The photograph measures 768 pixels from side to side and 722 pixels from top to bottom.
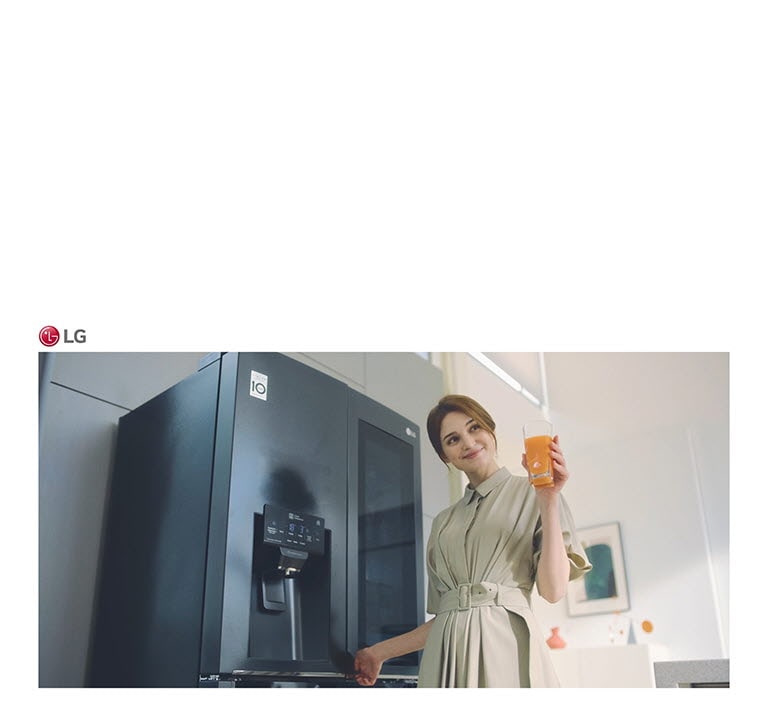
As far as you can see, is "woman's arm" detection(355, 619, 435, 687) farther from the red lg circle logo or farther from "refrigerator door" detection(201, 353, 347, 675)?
the red lg circle logo

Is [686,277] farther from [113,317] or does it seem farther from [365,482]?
[113,317]

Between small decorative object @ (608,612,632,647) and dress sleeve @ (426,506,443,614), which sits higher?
dress sleeve @ (426,506,443,614)

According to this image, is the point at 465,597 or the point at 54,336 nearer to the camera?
the point at 465,597

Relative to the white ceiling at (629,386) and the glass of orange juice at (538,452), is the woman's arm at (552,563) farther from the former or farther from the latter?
the white ceiling at (629,386)

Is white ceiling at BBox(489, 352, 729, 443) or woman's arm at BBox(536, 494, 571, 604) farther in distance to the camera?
white ceiling at BBox(489, 352, 729, 443)

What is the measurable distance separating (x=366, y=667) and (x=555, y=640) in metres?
0.32

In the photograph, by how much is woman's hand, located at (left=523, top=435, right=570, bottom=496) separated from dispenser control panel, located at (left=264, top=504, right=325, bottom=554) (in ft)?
1.15

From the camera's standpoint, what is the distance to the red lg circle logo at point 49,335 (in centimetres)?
142

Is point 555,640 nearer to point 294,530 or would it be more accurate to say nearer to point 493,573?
point 493,573

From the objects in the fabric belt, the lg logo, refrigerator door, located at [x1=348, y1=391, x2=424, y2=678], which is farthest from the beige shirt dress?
the lg logo

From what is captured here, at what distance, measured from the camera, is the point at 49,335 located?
1.43 m

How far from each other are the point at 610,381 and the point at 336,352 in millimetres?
477

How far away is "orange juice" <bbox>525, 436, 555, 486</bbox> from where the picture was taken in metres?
1.26

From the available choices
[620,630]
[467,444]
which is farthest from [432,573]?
[620,630]
